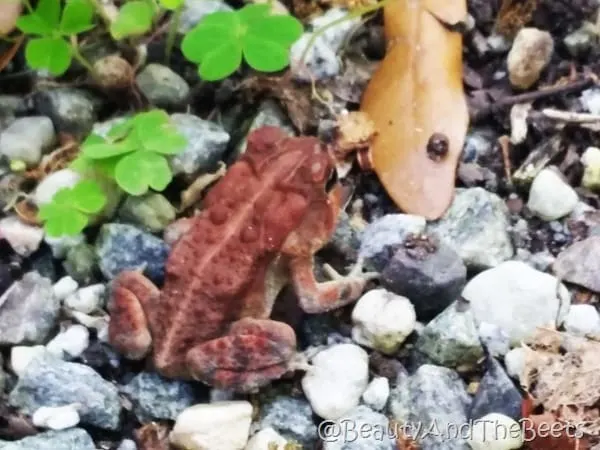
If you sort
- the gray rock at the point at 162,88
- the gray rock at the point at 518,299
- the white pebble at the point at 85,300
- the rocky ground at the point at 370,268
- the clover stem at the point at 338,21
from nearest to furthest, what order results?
the rocky ground at the point at 370,268 → the gray rock at the point at 518,299 → the white pebble at the point at 85,300 → the clover stem at the point at 338,21 → the gray rock at the point at 162,88

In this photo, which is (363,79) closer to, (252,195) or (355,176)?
(355,176)

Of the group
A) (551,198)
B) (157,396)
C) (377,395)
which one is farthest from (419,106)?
(157,396)

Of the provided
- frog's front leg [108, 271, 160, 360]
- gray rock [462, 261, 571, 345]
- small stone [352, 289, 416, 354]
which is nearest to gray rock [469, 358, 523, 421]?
gray rock [462, 261, 571, 345]

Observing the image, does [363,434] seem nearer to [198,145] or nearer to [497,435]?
[497,435]

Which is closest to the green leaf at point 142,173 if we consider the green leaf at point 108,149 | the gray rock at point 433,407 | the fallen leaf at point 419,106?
the green leaf at point 108,149

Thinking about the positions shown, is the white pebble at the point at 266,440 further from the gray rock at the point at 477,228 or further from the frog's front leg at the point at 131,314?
the gray rock at the point at 477,228

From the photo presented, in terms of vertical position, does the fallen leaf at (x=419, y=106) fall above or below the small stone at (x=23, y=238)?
above

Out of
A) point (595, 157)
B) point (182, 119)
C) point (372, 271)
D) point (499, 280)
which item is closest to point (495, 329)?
point (499, 280)

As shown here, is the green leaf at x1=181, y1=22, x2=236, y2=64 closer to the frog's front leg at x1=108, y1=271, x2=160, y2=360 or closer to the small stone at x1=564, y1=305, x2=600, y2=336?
the frog's front leg at x1=108, y1=271, x2=160, y2=360
